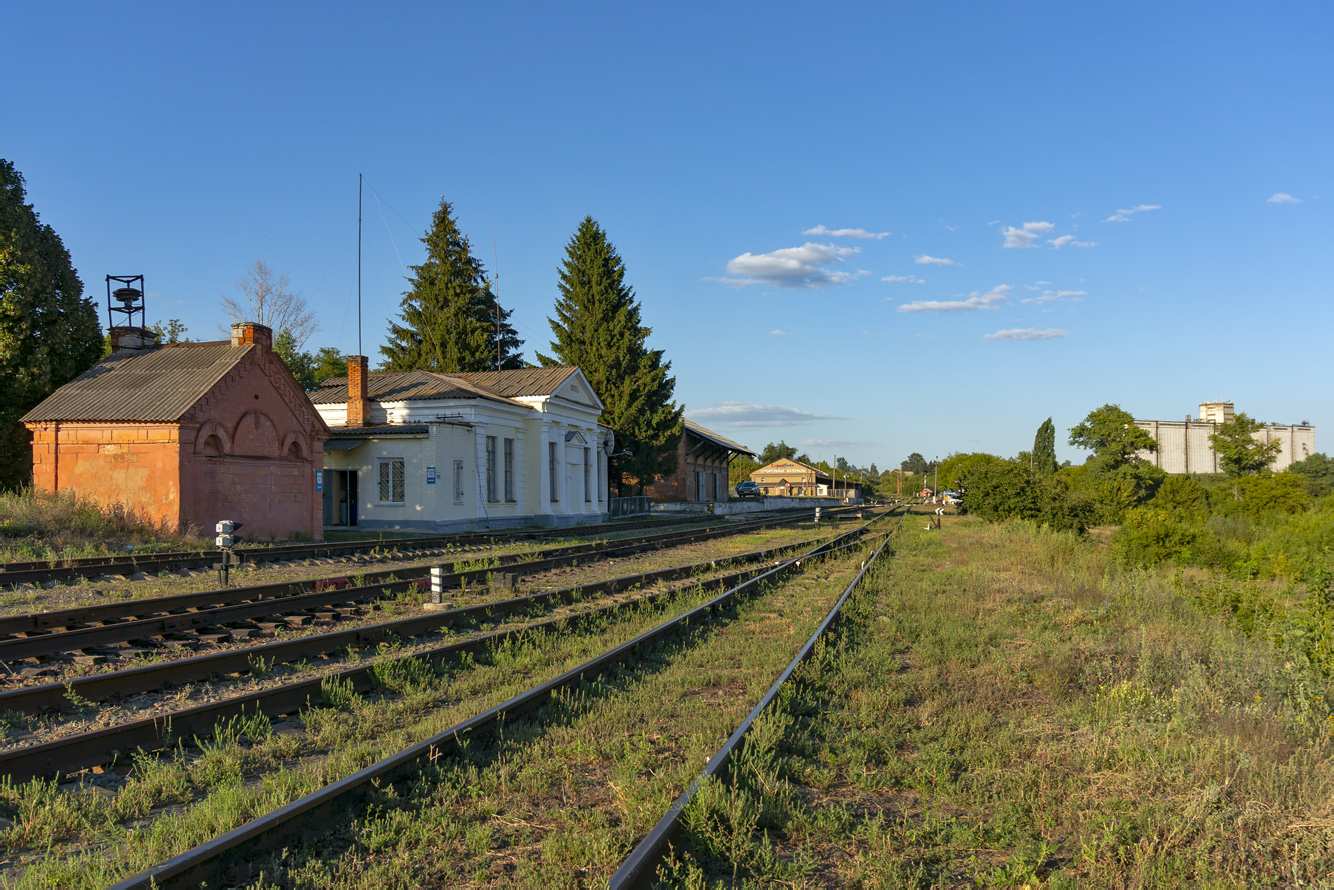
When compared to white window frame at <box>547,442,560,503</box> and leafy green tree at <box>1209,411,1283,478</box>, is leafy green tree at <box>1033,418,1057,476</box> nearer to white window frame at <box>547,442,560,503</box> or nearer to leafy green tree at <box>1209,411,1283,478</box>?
leafy green tree at <box>1209,411,1283,478</box>

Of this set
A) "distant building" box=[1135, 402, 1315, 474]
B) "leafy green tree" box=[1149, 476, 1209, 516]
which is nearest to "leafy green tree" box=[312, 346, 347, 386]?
"leafy green tree" box=[1149, 476, 1209, 516]

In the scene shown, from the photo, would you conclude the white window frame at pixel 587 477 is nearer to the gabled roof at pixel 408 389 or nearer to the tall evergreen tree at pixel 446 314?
the gabled roof at pixel 408 389

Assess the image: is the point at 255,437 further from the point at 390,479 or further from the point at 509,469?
the point at 509,469

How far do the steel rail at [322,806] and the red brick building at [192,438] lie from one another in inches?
682

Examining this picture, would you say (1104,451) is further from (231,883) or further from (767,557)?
(231,883)

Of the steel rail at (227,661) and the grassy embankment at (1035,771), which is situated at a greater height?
the steel rail at (227,661)

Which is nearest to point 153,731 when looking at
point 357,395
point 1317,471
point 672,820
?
point 672,820

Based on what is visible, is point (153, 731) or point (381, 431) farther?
point (381, 431)

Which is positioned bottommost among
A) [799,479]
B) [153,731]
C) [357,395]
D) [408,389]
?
[153,731]

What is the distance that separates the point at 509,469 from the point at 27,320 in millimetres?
17109

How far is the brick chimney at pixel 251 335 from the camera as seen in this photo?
23.2 meters

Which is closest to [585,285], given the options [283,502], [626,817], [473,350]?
[473,350]

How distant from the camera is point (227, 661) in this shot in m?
7.78

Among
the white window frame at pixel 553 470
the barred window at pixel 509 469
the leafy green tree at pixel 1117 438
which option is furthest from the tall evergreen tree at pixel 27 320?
the leafy green tree at pixel 1117 438
